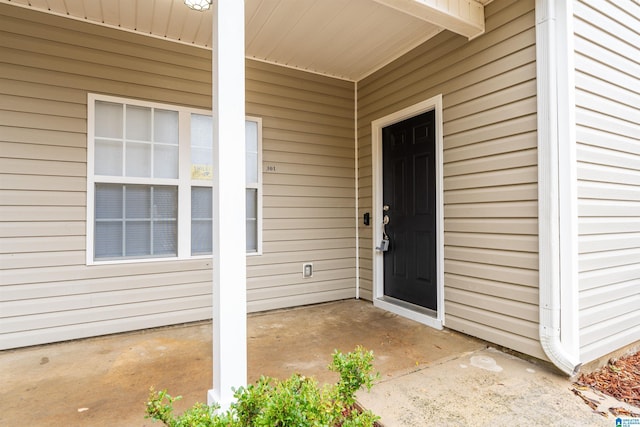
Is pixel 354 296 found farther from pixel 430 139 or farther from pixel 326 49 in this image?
pixel 326 49

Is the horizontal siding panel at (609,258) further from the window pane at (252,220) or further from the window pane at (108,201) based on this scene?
the window pane at (108,201)

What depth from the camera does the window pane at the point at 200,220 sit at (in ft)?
10.6

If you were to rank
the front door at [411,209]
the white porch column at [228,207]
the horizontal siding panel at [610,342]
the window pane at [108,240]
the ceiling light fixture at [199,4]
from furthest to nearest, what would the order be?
the front door at [411,209] < the window pane at [108,240] < the ceiling light fixture at [199,4] < the horizontal siding panel at [610,342] < the white porch column at [228,207]

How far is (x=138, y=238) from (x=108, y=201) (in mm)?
405

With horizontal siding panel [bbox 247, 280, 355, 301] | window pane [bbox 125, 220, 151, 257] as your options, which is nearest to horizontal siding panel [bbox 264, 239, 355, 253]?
horizontal siding panel [bbox 247, 280, 355, 301]

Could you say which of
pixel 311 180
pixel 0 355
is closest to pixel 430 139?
pixel 311 180

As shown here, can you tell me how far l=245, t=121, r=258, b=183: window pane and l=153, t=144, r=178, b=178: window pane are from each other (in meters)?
0.71

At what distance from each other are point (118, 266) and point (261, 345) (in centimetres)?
145

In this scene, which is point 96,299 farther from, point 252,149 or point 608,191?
point 608,191

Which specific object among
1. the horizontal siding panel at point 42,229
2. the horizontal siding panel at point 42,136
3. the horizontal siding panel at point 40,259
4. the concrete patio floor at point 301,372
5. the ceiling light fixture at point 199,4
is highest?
the ceiling light fixture at point 199,4

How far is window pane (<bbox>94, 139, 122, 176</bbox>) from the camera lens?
2859 mm

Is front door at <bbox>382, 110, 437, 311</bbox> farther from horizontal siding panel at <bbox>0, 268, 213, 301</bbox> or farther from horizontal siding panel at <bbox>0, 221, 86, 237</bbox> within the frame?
horizontal siding panel at <bbox>0, 221, 86, 237</bbox>

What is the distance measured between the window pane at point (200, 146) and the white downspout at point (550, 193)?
111 inches

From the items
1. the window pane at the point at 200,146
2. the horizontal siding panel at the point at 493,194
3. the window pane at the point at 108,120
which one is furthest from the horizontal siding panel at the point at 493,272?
the window pane at the point at 108,120
